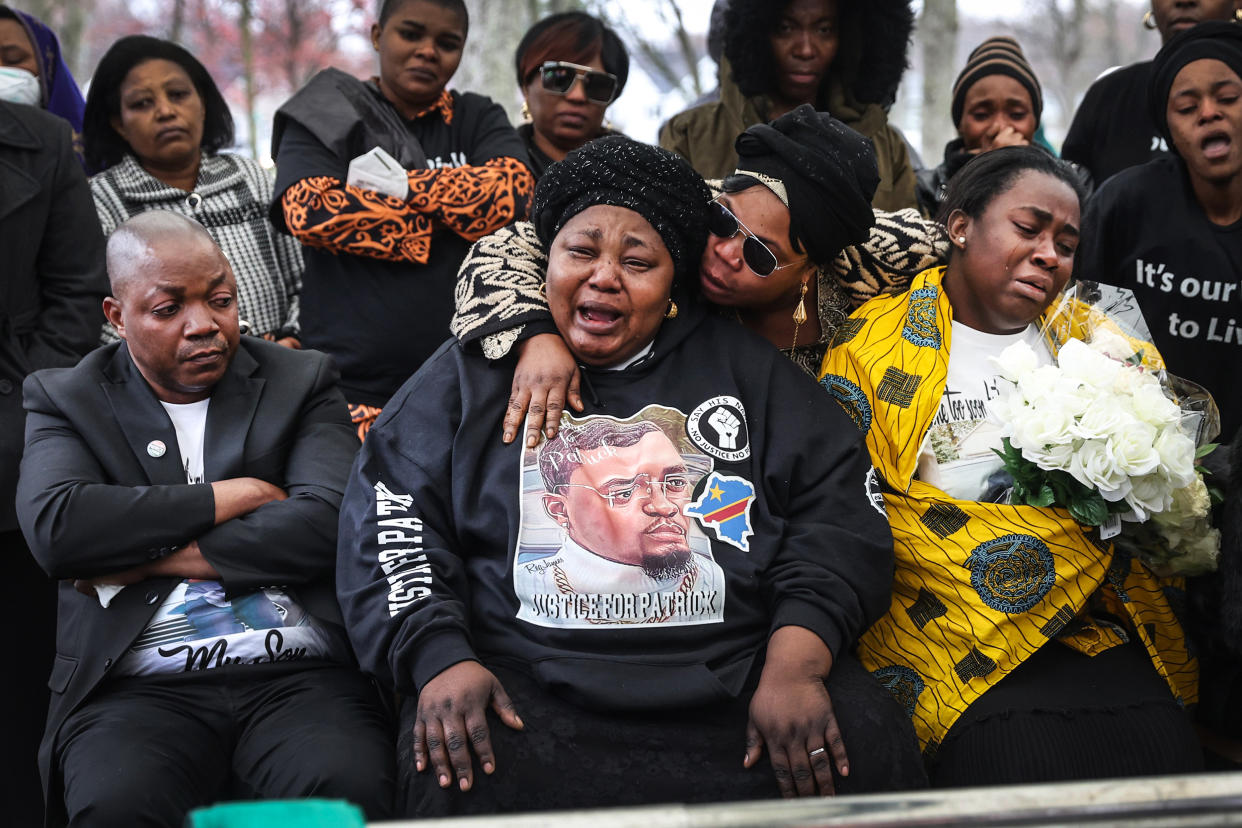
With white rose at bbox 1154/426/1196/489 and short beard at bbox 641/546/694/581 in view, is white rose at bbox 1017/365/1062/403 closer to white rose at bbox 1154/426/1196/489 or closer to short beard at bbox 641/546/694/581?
white rose at bbox 1154/426/1196/489

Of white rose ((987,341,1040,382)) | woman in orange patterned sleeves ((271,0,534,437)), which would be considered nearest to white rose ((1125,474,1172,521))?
white rose ((987,341,1040,382))

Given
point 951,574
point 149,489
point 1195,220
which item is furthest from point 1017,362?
point 149,489

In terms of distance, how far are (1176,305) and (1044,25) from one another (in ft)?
56.6

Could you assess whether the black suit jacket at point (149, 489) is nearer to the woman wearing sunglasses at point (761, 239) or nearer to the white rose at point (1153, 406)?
the woman wearing sunglasses at point (761, 239)

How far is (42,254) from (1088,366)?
10.8 ft

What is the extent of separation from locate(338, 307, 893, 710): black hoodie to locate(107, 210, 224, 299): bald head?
0.75 meters

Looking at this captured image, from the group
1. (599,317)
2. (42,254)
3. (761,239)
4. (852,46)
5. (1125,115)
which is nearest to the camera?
(599,317)

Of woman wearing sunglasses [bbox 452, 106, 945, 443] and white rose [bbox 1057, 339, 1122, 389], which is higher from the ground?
woman wearing sunglasses [bbox 452, 106, 945, 443]

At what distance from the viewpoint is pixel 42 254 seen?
12.2 feet

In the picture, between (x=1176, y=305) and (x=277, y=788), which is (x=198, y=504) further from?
(x=1176, y=305)

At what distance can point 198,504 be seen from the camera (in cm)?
291

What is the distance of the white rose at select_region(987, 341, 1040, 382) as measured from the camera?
304 cm

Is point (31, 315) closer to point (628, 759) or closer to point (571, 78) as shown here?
point (571, 78)

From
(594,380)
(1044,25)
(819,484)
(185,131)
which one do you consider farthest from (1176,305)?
(1044,25)
